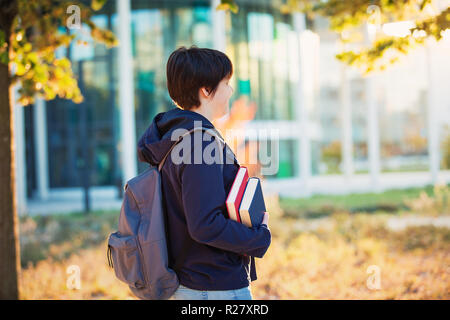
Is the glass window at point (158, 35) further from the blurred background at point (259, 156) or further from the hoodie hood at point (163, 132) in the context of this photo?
the hoodie hood at point (163, 132)

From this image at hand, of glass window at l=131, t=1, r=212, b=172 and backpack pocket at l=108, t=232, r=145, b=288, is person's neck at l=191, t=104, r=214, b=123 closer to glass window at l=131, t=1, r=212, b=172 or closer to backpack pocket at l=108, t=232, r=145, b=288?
backpack pocket at l=108, t=232, r=145, b=288

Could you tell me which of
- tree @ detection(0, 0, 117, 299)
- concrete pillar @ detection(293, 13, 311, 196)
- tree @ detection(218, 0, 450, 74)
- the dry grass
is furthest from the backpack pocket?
concrete pillar @ detection(293, 13, 311, 196)

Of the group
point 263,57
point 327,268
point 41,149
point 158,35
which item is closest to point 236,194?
point 327,268

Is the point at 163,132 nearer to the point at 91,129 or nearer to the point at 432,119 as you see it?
the point at 432,119

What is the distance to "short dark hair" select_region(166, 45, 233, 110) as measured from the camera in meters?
1.71

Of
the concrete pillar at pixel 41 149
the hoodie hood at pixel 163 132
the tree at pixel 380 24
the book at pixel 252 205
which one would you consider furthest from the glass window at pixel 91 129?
the book at pixel 252 205

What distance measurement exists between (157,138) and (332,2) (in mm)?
3937

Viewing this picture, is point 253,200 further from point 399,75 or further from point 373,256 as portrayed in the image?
point 399,75

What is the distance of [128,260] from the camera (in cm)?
169

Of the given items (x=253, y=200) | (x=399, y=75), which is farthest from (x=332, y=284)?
(x=399, y=75)

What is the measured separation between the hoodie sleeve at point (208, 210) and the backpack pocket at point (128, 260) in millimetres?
247

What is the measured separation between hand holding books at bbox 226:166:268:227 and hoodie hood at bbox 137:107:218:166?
0.79 ft
